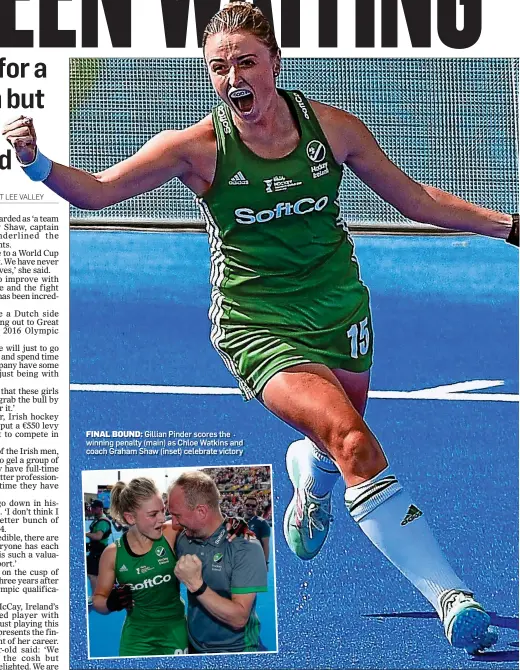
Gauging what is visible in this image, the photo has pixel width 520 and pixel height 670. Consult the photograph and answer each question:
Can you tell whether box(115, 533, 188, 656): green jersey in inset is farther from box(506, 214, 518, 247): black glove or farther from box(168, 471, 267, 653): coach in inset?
box(506, 214, 518, 247): black glove

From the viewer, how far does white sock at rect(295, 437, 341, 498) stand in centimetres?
354

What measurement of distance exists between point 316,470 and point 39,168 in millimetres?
1108

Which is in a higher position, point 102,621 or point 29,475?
point 29,475

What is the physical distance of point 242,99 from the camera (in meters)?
3.38

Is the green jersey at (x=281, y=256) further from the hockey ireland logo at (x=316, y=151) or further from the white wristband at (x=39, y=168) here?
the white wristband at (x=39, y=168)

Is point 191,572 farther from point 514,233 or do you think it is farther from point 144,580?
point 514,233

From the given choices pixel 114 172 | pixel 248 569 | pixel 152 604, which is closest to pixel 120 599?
pixel 152 604

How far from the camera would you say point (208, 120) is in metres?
3.53

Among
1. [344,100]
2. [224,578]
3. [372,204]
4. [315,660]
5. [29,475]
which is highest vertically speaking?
[344,100]

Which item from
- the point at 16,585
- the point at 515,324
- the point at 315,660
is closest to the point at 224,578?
the point at 315,660

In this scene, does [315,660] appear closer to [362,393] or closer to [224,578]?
[224,578]

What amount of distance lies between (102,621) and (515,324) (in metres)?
1.45

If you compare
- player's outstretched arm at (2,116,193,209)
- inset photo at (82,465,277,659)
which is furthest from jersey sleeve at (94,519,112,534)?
player's outstretched arm at (2,116,193,209)

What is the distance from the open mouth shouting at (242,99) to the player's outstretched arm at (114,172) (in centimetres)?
16
